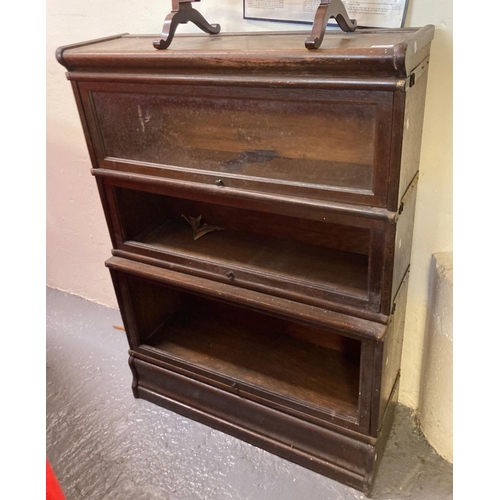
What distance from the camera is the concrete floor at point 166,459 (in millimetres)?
1467

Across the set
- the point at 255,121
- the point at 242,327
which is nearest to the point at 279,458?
the point at 242,327

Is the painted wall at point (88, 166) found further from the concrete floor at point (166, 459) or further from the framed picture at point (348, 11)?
the concrete floor at point (166, 459)

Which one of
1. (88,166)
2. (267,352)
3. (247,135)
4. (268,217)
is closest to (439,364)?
(267,352)

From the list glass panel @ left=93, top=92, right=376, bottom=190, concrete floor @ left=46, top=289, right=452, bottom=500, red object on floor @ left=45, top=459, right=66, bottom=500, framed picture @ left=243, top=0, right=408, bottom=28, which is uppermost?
framed picture @ left=243, top=0, right=408, bottom=28

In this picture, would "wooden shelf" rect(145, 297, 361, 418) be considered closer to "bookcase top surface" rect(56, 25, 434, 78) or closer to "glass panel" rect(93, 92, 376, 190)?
"glass panel" rect(93, 92, 376, 190)

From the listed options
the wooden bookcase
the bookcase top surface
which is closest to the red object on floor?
the wooden bookcase

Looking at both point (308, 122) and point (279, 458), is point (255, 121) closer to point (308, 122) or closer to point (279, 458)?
→ point (308, 122)

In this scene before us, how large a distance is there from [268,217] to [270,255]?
15 cm

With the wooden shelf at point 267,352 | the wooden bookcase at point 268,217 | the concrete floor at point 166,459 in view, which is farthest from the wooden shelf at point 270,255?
the concrete floor at point 166,459

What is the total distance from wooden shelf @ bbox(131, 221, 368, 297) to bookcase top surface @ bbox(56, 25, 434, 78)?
52cm

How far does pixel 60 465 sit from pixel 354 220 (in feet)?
4.08

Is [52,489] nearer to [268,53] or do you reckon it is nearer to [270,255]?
[270,255]

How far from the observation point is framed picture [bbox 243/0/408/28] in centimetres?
119

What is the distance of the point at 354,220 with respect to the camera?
3.59ft
